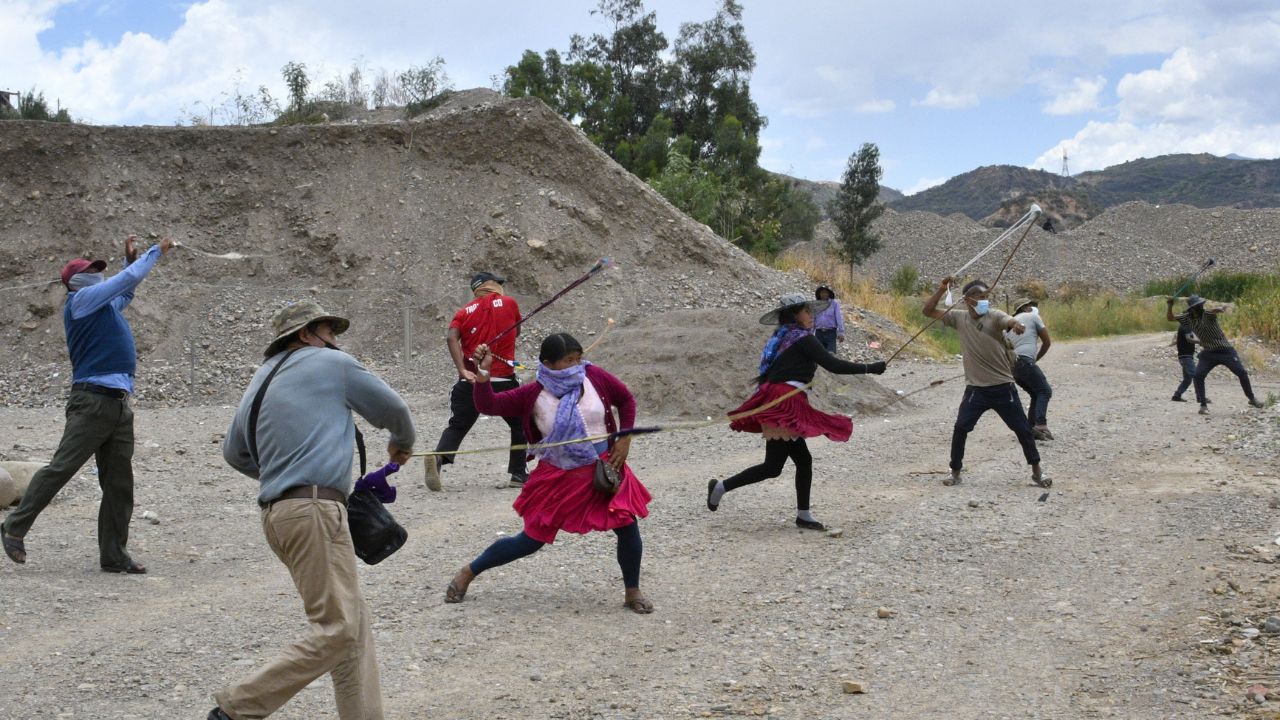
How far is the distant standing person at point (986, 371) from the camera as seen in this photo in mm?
9656

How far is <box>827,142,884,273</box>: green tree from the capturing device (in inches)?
1538

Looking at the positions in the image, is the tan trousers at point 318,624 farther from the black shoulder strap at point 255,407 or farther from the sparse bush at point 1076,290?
the sparse bush at point 1076,290

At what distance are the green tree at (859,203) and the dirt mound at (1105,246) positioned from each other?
39.3 ft

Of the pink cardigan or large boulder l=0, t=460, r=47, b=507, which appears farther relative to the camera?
large boulder l=0, t=460, r=47, b=507

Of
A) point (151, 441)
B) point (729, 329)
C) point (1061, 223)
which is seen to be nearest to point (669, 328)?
point (729, 329)

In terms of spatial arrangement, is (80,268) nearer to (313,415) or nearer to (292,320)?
(292,320)

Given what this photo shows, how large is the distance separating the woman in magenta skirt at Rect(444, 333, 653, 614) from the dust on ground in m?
0.48

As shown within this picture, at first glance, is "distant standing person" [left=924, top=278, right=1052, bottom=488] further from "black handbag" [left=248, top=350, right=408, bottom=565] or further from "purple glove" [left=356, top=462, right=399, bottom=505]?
"black handbag" [left=248, top=350, right=408, bottom=565]

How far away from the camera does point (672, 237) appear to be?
2344 cm

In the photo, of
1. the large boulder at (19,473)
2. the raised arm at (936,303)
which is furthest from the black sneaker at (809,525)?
the large boulder at (19,473)

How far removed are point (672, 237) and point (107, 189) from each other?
36.1 ft

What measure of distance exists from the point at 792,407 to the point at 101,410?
175 inches

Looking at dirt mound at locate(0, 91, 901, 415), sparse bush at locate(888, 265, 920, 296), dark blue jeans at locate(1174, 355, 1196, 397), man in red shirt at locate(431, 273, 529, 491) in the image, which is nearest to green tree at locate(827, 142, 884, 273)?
sparse bush at locate(888, 265, 920, 296)

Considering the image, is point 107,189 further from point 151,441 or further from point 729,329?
point 729,329
